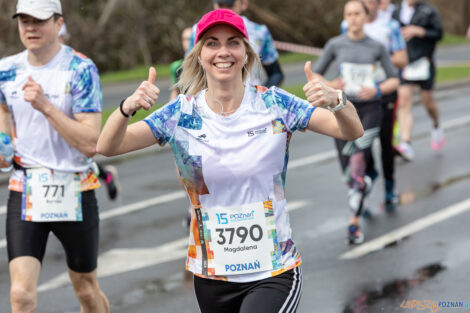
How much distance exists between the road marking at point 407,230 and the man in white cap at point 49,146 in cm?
312

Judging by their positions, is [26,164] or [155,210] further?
[155,210]

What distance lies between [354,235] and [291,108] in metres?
4.24

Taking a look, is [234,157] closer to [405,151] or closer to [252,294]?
[252,294]

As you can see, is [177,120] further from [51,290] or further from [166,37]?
[166,37]

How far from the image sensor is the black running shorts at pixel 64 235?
529 centimetres

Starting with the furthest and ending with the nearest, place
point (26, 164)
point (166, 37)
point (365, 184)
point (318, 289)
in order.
Answer: point (166, 37), point (365, 184), point (318, 289), point (26, 164)

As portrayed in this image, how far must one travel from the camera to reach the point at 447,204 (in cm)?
966

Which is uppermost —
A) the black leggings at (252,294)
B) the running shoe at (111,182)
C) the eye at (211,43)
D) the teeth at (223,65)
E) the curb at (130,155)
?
the eye at (211,43)

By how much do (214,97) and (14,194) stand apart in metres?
1.74

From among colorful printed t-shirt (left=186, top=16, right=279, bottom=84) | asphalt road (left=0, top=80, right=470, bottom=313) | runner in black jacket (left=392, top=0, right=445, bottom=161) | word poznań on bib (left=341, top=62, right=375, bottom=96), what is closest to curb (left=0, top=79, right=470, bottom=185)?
asphalt road (left=0, top=80, right=470, bottom=313)

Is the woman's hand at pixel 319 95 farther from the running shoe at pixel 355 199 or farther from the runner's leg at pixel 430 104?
the runner's leg at pixel 430 104

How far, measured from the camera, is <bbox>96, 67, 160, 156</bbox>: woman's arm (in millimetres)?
3971

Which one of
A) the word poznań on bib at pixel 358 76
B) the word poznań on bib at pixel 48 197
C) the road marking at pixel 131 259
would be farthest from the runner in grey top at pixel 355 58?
the word poznań on bib at pixel 48 197

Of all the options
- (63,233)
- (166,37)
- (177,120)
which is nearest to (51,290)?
(63,233)
